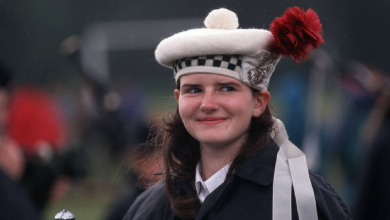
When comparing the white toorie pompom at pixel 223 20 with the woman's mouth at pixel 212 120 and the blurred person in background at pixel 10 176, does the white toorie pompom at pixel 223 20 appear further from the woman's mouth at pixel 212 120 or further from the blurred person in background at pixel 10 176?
the blurred person in background at pixel 10 176

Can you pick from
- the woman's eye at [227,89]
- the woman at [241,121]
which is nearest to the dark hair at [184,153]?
the woman at [241,121]

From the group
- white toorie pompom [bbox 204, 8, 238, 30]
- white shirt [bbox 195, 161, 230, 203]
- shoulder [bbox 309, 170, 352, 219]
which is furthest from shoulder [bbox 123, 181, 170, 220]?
white toorie pompom [bbox 204, 8, 238, 30]

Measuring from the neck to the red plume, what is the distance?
445mm

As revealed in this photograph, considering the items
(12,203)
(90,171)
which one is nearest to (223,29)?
(12,203)

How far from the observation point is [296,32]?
1763 millimetres

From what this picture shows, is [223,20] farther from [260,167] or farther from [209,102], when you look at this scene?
[260,167]

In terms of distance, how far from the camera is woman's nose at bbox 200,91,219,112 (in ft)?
5.81

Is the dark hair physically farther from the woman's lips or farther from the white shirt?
the woman's lips

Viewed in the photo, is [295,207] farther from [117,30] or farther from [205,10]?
[117,30]

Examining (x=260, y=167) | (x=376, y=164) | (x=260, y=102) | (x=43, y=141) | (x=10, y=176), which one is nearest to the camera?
(x=260, y=167)

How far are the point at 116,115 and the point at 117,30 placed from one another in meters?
1.19

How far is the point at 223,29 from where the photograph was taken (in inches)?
72.8

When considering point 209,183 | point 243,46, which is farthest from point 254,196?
point 243,46

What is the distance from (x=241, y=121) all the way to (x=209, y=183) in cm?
32
